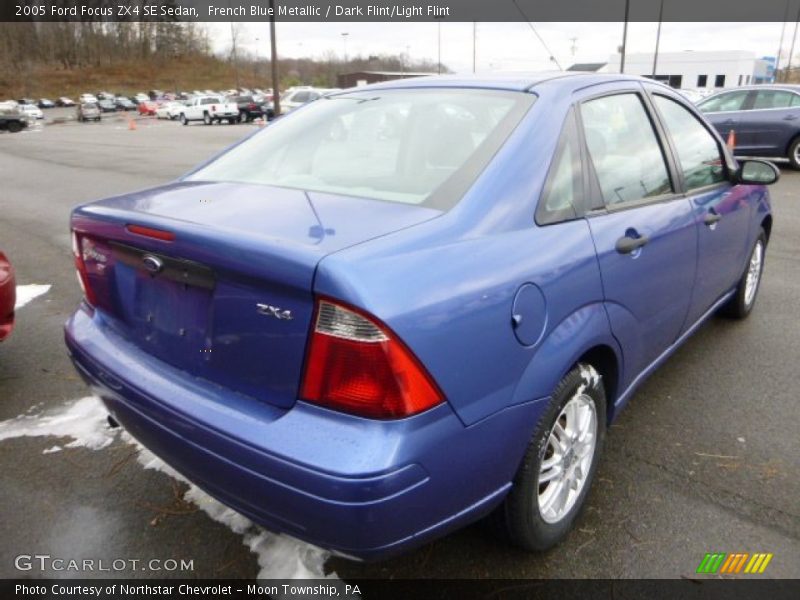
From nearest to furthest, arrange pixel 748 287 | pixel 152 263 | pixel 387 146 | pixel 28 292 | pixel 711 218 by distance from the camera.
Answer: pixel 152 263
pixel 387 146
pixel 711 218
pixel 748 287
pixel 28 292

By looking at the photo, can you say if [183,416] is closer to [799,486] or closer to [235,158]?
[235,158]

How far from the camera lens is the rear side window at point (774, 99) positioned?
11781mm

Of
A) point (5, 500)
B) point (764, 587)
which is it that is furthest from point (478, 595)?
point (5, 500)

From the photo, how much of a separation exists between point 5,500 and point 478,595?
196 cm

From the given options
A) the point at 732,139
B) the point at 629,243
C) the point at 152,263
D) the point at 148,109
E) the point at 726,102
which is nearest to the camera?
the point at 152,263

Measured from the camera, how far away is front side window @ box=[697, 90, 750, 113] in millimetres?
12303

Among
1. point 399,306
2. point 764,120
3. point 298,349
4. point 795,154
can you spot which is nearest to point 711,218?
point 399,306

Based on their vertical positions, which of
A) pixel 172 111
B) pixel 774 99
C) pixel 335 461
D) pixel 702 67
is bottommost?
pixel 172 111

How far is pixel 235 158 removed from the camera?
2.76 m

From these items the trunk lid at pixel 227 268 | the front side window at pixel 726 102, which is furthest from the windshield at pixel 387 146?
the front side window at pixel 726 102

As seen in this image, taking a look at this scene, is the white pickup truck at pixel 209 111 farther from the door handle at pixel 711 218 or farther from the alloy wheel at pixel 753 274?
the door handle at pixel 711 218

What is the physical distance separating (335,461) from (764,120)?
512 inches

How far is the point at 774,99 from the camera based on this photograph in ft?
39.2

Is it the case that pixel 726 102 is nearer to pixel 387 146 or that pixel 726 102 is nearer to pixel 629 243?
pixel 629 243
